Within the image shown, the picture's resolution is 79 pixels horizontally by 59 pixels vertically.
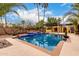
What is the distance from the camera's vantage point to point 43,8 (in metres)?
2.07

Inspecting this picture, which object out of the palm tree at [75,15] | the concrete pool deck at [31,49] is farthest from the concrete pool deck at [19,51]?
the palm tree at [75,15]

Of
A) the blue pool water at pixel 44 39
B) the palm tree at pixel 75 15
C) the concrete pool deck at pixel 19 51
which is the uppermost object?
the palm tree at pixel 75 15

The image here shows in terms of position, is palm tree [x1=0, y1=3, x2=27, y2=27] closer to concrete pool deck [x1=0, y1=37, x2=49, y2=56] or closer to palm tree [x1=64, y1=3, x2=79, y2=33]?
concrete pool deck [x1=0, y1=37, x2=49, y2=56]

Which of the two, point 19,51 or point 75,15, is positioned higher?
point 75,15

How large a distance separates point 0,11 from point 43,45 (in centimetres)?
59

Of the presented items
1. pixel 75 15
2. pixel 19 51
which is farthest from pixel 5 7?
pixel 75 15

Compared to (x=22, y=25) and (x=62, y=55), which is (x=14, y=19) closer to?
(x=22, y=25)

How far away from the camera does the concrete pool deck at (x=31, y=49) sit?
80.8 inches

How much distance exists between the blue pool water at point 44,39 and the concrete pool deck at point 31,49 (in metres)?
0.07

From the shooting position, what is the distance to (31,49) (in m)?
2.07

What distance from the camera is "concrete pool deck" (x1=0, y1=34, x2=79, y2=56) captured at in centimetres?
205

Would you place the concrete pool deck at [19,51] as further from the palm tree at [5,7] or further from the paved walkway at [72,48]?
the palm tree at [5,7]

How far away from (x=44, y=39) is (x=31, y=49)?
177 mm

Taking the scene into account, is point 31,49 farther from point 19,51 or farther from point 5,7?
point 5,7
